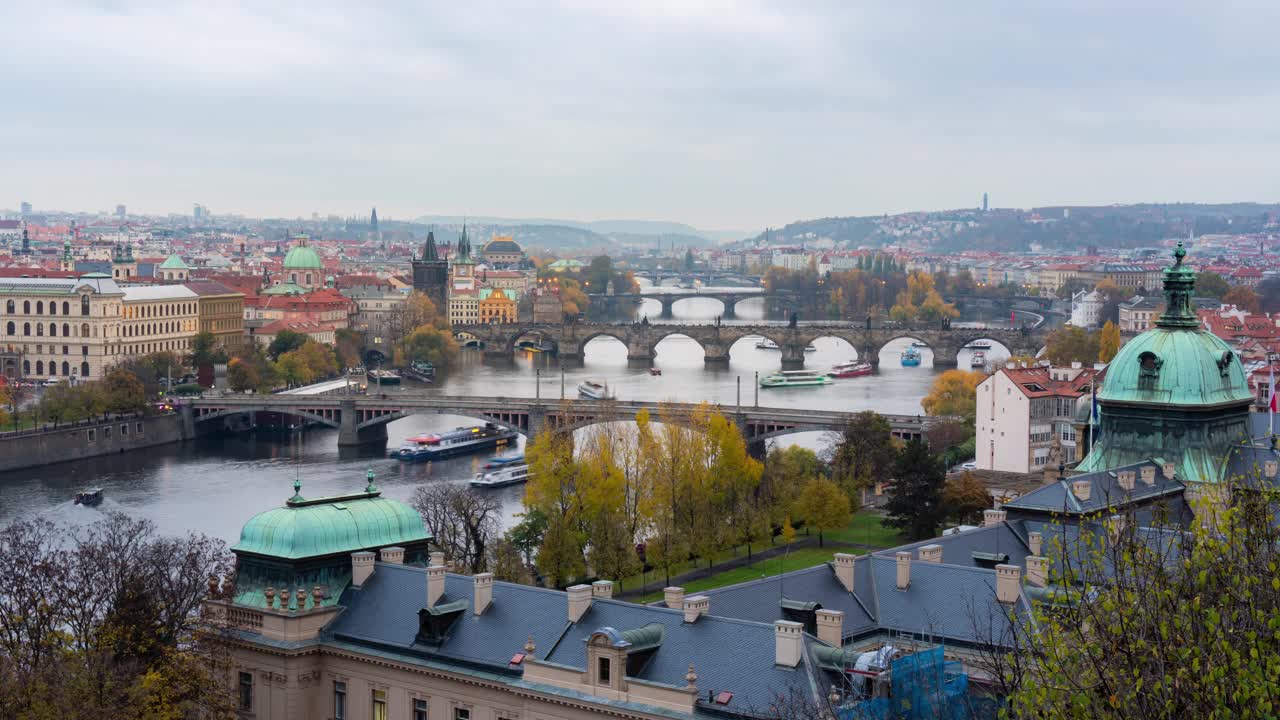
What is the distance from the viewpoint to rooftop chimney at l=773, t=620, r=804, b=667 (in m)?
21.5

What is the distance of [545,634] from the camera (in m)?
24.1

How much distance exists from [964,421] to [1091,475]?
29.6 metres

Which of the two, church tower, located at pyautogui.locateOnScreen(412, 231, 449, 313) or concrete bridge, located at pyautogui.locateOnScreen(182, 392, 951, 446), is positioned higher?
church tower, located at pyautogui.locateOnScreen(412, 231, 449, 313)

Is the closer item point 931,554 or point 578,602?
point 578,602

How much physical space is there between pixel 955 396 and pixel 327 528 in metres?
49.4

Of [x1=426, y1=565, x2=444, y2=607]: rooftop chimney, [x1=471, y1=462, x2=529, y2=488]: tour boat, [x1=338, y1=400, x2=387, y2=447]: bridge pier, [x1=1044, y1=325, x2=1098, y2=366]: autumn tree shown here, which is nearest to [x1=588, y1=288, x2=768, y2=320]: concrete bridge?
[x1=1044, y1=325, x2=1098, y2=366]: autumn tree

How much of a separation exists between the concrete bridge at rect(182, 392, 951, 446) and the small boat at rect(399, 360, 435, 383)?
22.5 meters

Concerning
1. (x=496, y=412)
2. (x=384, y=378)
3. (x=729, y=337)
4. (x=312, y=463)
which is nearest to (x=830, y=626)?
(x=312, y=463)

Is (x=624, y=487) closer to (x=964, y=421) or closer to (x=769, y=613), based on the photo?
(x=769, y=613)

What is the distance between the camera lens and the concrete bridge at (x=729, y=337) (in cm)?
11438

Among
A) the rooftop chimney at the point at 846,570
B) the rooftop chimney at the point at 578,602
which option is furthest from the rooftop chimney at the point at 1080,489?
the rooftop chimney at the point at 578,602

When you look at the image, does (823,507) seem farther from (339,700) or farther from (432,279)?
(432,279)

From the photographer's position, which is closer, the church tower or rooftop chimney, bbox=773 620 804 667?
rooftop chimney, bbox=773 620 804 667

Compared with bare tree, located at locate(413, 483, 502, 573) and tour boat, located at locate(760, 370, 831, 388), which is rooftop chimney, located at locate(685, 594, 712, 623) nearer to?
→ bare tree, located at locate(413, 483, 502, 573)
